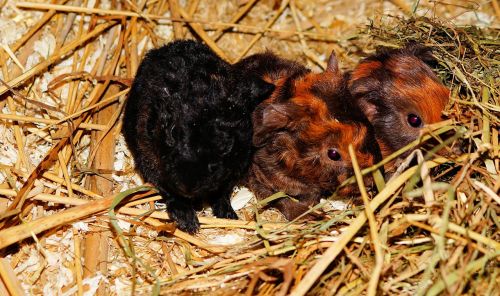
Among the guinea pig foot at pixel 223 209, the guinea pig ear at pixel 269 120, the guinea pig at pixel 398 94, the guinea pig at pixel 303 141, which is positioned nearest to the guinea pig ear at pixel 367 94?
the guinea pig at pixel 398 94

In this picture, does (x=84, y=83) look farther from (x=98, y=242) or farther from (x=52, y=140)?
(x=98, y=242)

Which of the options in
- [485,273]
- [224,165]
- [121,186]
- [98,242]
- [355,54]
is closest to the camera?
[485,273]

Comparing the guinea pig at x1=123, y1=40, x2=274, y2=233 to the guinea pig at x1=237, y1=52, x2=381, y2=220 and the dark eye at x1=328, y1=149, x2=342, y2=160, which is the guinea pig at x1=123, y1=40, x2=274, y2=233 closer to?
the guinea pig at x1=237, y1=52, x2=381, y2=220

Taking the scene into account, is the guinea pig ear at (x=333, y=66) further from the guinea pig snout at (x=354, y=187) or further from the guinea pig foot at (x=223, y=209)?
the guinea pig foot at (x=223, y=209)

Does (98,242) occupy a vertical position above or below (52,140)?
below

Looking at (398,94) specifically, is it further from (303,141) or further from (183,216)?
(183,216)

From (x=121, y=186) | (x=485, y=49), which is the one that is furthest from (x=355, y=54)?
(x=121, y=186)

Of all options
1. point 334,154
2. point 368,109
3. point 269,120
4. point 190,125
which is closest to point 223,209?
point 269,120
